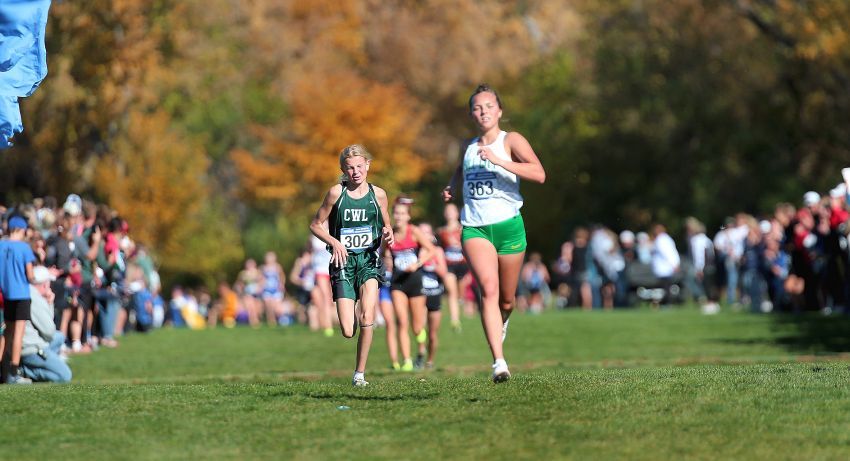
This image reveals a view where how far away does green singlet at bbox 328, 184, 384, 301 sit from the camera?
46.1ft

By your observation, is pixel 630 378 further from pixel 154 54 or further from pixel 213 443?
pixel 154 54

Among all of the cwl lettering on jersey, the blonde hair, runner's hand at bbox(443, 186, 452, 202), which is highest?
the blonde hair

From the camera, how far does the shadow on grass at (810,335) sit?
74.5ft

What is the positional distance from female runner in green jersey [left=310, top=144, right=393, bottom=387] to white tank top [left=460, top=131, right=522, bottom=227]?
1105 mm

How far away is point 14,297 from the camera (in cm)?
1775

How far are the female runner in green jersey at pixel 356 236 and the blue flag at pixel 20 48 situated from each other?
4146 millimetres

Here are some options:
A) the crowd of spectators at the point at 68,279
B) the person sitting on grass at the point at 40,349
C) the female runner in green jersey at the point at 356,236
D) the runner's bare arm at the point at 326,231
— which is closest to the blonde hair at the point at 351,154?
the female runner in green jersey at the point at 356,236

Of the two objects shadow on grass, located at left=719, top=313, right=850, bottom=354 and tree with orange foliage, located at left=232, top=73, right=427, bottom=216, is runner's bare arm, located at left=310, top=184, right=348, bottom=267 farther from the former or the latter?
tree with orange foliage, located at left=232, top=73, right=427, bottom=216

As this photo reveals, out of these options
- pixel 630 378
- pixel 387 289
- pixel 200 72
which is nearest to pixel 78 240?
pixel 387 289

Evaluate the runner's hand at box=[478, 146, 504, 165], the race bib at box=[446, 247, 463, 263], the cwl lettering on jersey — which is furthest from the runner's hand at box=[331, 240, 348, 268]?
the race bib at box=[446, 247, 463, 263]

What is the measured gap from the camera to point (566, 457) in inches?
376

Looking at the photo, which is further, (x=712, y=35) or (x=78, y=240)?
(x=712, y=35)

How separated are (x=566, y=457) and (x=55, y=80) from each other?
32173 mm

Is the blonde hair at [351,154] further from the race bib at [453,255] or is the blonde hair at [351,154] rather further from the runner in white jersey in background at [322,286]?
the runner in white jersey in background at [322,286]
